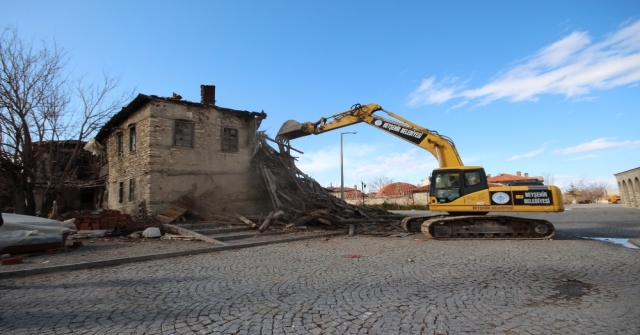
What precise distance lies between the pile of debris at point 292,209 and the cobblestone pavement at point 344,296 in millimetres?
6686

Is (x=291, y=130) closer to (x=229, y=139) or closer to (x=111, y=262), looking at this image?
(x=229, y=139)

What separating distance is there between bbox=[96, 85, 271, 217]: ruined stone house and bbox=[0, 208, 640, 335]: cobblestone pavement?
26.8ft

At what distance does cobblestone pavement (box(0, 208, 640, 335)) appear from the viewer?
3.88 meters

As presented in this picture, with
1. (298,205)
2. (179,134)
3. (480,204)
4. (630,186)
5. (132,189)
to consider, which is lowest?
(480,204)

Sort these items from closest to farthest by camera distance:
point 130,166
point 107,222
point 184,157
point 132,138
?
point 107,222 < point 184,157 < point 130,166 < point 132,138

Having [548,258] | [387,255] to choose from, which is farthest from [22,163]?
[548,258]

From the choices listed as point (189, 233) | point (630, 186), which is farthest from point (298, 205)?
point (630, 186)

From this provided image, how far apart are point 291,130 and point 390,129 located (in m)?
5.54

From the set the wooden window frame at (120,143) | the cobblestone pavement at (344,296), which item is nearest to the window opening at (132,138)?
the wooden window frame at (120,143)

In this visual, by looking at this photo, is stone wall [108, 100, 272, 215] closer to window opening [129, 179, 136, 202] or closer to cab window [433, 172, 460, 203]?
window opening [129, 179, 136, 202]

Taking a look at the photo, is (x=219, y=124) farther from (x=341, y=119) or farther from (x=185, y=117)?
(x=341, y=119)

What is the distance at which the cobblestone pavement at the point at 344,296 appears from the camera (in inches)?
153

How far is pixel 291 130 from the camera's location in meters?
17.6

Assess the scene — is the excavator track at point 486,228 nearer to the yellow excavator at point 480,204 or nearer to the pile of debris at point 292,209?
the yellow excavator at point 480,204
